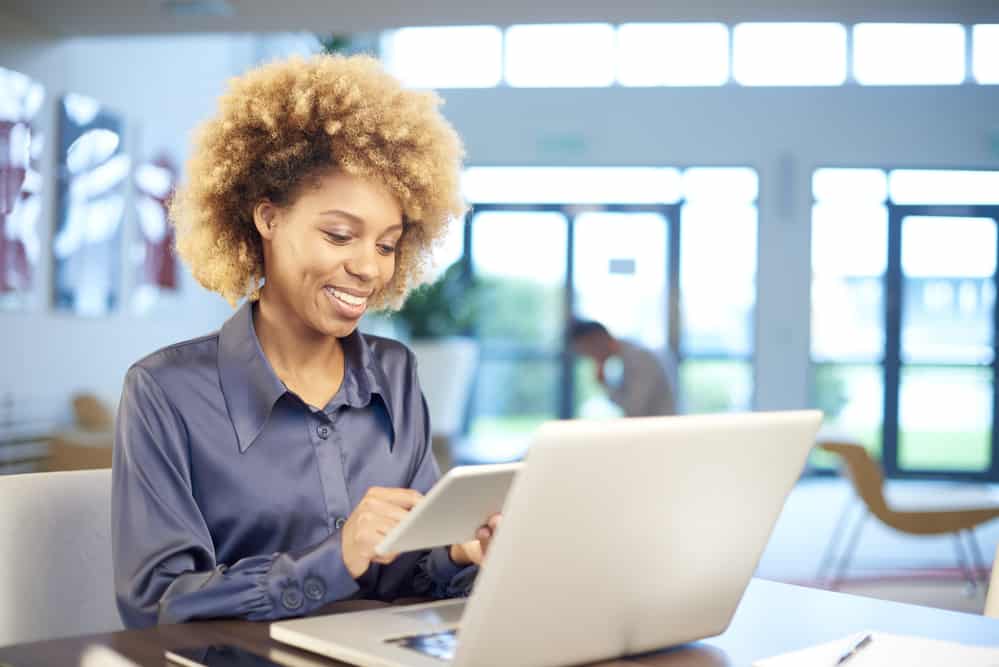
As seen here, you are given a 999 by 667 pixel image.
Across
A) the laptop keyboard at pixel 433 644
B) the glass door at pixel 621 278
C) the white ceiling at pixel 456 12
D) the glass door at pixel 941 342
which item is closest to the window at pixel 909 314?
the glass door at pixel 941 342

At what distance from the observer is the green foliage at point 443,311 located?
10094 millimetres

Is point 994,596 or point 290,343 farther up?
point 290,343

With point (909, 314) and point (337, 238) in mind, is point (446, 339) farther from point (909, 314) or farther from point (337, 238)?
point (337, 238)

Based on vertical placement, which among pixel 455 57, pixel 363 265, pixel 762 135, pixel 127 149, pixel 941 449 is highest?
pixel 455 57

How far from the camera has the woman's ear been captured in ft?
5.26

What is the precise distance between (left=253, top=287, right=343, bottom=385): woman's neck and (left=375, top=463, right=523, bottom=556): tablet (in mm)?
570

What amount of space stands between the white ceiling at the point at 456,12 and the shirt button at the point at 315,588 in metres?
5.02

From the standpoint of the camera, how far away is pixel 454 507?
99cm

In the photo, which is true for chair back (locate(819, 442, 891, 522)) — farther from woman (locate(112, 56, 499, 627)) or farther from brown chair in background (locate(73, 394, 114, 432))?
brown chair in background (locate(73, 394, 114, 432))

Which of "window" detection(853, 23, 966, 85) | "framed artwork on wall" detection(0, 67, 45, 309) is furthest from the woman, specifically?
"window" detection(853, 23, 966, 85)

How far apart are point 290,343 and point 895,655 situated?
0.90 m

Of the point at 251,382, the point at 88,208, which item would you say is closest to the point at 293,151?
the point at 251,382

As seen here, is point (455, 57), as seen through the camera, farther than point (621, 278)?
Yes

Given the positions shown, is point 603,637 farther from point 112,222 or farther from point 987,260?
point 987,260
